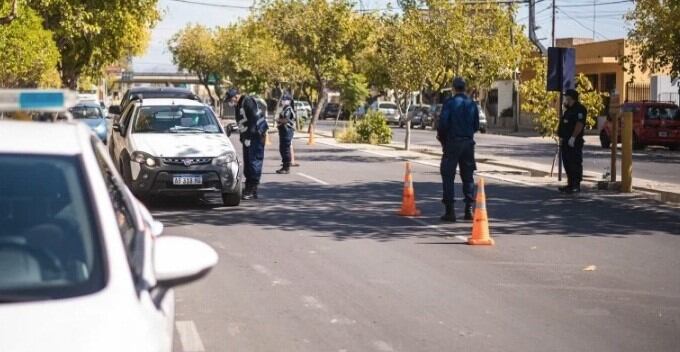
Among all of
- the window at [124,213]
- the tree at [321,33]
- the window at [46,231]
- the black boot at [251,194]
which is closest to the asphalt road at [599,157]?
the tree at [321,33]

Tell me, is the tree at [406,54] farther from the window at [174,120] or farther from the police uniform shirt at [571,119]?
the window at [174,120]

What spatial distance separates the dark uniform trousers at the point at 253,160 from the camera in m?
17.1

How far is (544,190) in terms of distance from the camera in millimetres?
19719

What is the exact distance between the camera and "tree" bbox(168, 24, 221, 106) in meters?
90.5

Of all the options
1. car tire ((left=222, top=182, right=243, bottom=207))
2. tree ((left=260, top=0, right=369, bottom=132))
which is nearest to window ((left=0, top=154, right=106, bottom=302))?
car tire ((left=222, top=182, right=243, bottom=207))

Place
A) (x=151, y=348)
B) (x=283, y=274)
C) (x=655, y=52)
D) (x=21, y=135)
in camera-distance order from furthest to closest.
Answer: (x=655, y=52) → (x=283, y=274) → (x=21, y=135) → (x=151, y=348)

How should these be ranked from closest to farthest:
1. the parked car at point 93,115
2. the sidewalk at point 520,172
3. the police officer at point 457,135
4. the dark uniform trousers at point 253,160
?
1. the police officer at point 457,135
2. the dark uniform trousers at point 253,160
3. the sidewalk at point 520,172
4. the parked car at point 93,115

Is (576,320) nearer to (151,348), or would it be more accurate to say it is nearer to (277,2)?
(151,348)

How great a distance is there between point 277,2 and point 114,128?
3225 cm

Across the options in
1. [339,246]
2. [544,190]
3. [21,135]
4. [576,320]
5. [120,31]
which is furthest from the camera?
[120,31]

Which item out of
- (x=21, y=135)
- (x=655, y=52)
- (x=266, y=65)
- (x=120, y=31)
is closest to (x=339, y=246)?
(x=21, y=135)

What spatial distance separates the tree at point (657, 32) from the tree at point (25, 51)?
57.5 ft

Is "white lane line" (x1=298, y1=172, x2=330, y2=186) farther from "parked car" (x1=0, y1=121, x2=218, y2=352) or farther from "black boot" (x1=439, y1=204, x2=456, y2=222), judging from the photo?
"parked car" (x1=0, y1=121, x2=218, y2=352)

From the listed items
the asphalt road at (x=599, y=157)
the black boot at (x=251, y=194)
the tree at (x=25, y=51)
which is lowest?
the asphalt road at (x=599, y=157)
